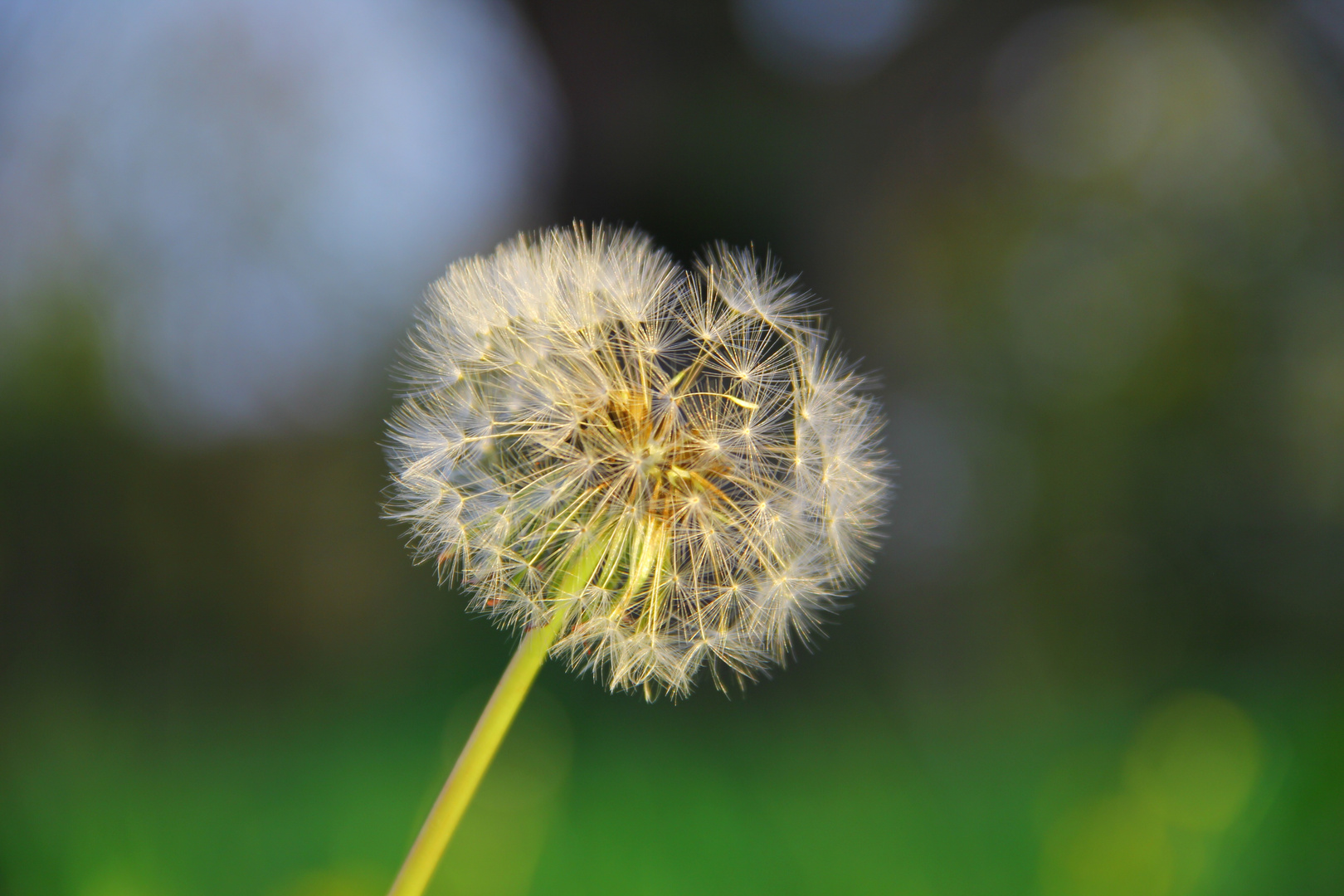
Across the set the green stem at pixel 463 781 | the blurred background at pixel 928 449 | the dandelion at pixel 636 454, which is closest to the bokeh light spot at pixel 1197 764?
the blurred background at pixel 928 449

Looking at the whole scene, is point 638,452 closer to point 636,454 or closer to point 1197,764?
point 636,454

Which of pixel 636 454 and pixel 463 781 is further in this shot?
pixel 636 454

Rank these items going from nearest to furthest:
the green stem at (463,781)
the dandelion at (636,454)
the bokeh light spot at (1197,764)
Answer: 1. the green stem at (463,781)
2. the dandelion at (636,454)
3. the bokeh light spot at (1197,764)

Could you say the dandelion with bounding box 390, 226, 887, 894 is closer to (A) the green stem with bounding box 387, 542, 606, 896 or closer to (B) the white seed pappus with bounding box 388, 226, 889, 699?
(B) the white seed pappus with bounding box 388, 226, 889, 699

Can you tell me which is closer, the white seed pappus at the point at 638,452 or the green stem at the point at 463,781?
the green stem at the point at 463,781

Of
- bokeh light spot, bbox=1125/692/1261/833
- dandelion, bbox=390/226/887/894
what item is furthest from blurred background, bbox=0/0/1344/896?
dandelion, bbox=390/226/887/894

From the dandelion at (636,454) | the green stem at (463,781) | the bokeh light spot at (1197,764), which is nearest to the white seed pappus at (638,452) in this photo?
the dandelion at (636,454)

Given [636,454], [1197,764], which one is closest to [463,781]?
[636,454]

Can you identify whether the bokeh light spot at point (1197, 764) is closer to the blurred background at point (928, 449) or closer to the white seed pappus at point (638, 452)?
the blurred background at point (928, 449)

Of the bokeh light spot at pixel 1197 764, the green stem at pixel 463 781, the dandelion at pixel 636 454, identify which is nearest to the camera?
the green stem at pixel 463 781

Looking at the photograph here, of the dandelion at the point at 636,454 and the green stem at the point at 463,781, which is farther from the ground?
the dandelion at the point at 636,454

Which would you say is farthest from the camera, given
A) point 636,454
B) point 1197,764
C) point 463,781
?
point 1197,764
